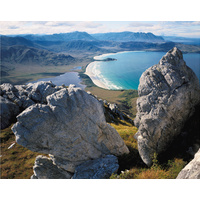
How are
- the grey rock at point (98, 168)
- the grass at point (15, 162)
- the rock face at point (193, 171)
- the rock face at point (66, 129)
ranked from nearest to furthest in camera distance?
the rock face at point (193, 171), the grey rock at point (98, 168), the rock face at point (66, 129), the grass at point (15, 162)

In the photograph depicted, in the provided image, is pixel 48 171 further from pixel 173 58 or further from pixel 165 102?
pixel 173 58

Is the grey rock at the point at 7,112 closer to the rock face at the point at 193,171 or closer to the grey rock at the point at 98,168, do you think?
the grey rock at the point at 98,168

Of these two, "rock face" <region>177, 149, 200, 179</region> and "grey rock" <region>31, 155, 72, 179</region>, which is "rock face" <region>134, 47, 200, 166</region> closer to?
"rock face" <region>177, 149, 200, 179</region>

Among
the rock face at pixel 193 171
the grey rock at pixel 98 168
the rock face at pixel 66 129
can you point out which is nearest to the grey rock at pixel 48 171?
the rock face at pixel 66 129

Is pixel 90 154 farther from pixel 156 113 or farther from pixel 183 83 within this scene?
pixel 183 83

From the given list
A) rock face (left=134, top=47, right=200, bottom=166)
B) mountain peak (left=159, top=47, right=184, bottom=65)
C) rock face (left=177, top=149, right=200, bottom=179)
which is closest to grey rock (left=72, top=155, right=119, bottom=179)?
rock face (left=134, top=47, right=200, bottom=166)

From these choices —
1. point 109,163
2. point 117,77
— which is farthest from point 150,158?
point 117,77
